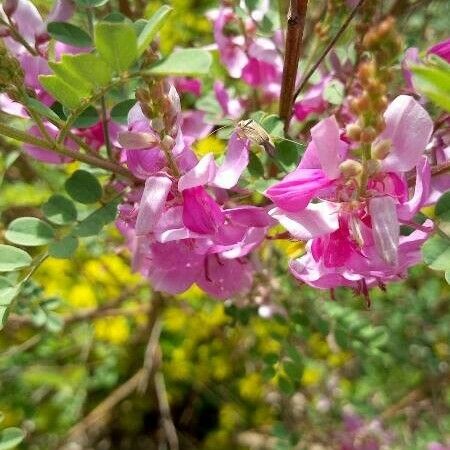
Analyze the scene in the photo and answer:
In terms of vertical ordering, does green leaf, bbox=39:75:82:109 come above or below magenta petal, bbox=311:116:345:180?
above

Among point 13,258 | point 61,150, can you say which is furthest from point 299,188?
point 13,258

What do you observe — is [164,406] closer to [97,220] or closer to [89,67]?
[97,220]

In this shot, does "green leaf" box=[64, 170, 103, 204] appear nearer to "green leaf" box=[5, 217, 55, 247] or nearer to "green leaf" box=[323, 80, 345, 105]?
"green leaf" box=[5, 217, 55, 247]

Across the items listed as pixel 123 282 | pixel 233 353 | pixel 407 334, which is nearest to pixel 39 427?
pixel 123 282

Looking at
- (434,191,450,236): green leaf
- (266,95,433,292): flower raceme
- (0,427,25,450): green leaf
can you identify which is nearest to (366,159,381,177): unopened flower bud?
(266,95,433,292): flower raceme

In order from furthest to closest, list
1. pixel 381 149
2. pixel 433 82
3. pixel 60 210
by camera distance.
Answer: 1. pixel 60 210
2. pixel 381 149
3. pixel 433 82

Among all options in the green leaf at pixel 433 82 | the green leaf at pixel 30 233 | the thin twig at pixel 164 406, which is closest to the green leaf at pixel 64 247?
the green leaf at pixel 30 233
